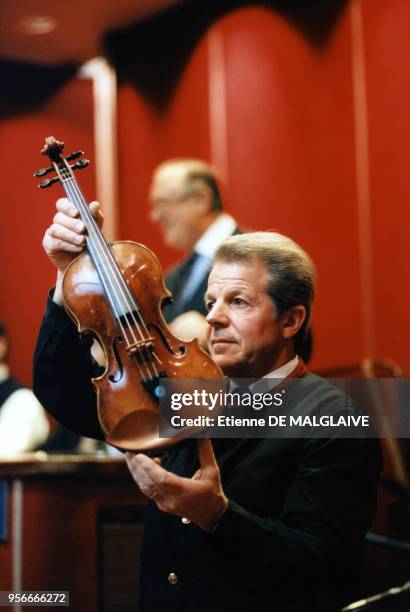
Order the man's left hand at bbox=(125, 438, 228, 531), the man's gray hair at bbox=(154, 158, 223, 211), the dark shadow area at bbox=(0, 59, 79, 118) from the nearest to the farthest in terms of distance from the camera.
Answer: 1. the man's left hand at bbox=(125, 438, 228, 531)
2. the man's gray hair at bbox=(154, 158, 223, 211)
3. the dark shadow area at bbox=(0, 59, 79, 118)

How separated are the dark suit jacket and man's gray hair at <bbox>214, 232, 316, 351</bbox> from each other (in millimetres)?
107

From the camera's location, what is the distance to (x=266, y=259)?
1.12 m

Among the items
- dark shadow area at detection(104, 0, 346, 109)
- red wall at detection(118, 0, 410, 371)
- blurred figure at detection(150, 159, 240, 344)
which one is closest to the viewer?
blurred figure at detection(150, 159, 240, 344)

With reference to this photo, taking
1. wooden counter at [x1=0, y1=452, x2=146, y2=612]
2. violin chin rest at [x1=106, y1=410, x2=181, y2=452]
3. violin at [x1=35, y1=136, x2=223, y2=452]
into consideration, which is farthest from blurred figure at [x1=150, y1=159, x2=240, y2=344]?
violin chin rest at [x1=106, y1=410, x2=181, y2=452]

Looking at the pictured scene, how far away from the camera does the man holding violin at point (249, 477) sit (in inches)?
38.4

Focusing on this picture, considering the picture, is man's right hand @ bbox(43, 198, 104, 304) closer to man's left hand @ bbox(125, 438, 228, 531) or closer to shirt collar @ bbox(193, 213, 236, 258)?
man's left hand @ bbox(125, 438, 228, 531)

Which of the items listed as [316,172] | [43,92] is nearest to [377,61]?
[316,172]

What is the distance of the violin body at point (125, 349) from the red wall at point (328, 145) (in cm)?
183

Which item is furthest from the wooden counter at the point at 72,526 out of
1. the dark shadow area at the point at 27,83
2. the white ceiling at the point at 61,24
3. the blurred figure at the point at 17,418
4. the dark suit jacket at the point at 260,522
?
the dark shadow area at the point at 27,83

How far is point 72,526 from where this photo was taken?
2.08 metres

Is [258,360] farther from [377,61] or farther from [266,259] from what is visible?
[377,61]

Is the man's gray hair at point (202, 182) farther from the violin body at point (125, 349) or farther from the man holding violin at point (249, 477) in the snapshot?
the violin body at point (125, 349)

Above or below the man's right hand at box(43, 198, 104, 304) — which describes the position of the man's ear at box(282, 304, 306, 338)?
below

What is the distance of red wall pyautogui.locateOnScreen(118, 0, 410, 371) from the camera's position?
280 centimetres
